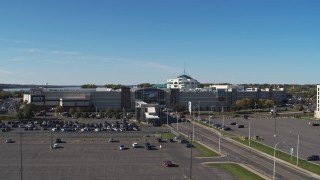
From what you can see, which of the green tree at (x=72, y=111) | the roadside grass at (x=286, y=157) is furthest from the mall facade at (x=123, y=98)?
the roadside grass at (x=286, y=157)

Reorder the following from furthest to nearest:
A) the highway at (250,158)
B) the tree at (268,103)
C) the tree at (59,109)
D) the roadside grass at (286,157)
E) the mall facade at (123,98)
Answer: the tree at (268,103)
the mall facade at (123,98)
the tree at (59,109)
the roadside grass at (286,157)
the highway at (250,158)

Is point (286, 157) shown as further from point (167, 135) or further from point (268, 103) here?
point (268, 103)

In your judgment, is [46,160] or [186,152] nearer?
[46,160]

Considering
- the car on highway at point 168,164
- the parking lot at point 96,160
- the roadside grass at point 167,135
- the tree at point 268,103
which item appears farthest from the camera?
the tree at point 268,103

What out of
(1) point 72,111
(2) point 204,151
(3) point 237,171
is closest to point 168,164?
(3) point 237,171


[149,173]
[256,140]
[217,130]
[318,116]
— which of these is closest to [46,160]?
[149,173]

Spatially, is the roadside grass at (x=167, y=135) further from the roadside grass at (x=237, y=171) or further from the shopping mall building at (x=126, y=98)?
the shopping mall building at (x=126, y=98)

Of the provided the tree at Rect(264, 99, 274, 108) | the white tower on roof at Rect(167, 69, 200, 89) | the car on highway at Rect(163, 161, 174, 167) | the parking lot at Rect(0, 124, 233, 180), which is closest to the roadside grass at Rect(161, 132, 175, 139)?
the parking lot at Rect(0, 124, 233, 180)

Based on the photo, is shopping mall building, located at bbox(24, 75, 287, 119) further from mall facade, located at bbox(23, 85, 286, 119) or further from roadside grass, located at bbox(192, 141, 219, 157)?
roadside grass, located at bbox(192, 141, 219, 157)

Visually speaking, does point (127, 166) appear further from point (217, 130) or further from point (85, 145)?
point (217, 130)
